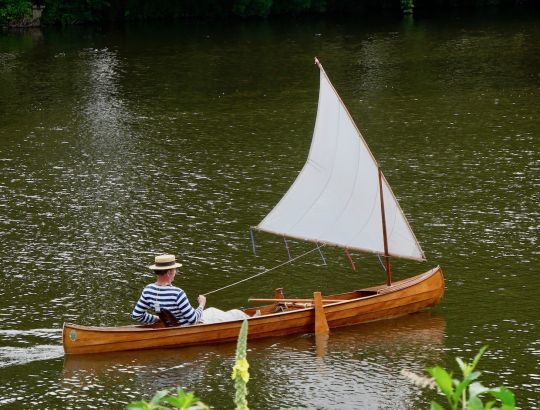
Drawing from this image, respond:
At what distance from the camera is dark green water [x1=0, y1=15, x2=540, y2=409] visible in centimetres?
1689

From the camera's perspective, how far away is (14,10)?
6706 centimetres

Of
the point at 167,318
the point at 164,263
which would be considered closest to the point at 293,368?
the point at 167,318

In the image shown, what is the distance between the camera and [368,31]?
59.6m

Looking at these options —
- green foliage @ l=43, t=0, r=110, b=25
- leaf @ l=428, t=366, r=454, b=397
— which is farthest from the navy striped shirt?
green foliage @ l=43, t=0, r=110, b=25

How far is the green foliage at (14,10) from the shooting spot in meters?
66.8

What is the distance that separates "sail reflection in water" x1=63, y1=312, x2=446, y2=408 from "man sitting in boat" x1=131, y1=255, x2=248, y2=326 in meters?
0.56

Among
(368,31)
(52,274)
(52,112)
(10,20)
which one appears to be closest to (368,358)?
(52,274)

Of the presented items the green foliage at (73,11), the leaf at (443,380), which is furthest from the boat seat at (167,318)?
the green foliage at (73,11)

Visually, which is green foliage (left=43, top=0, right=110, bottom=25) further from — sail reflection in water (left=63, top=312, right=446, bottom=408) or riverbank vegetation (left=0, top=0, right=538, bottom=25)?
sail reflection in water (left=63, top=312, right=446, bottom=408)

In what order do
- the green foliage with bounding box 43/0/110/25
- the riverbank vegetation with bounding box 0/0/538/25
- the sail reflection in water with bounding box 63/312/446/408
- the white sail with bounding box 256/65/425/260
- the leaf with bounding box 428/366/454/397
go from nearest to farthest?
the leaf with bounding box 428/366/454/397
the sail reflection in water with bounding box 63/312/446/408
the white sail with bounding box 256/65/425/260
the green foliage with bounding box 43/0/110/25
the riverbank vegetation with bounding box 0/0/538/25

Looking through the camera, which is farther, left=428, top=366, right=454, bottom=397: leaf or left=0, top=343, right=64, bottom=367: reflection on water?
left=0, top=343, right=64, bottom=367: reflection on water

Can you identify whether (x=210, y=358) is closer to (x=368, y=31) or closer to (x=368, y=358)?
(x=368, y=358)

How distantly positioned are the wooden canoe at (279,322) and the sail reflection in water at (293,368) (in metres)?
0.15

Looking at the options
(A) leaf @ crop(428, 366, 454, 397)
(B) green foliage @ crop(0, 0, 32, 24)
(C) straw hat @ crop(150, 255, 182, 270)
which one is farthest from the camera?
(B) green foliage @ crop(0, 0, 32, 24)
